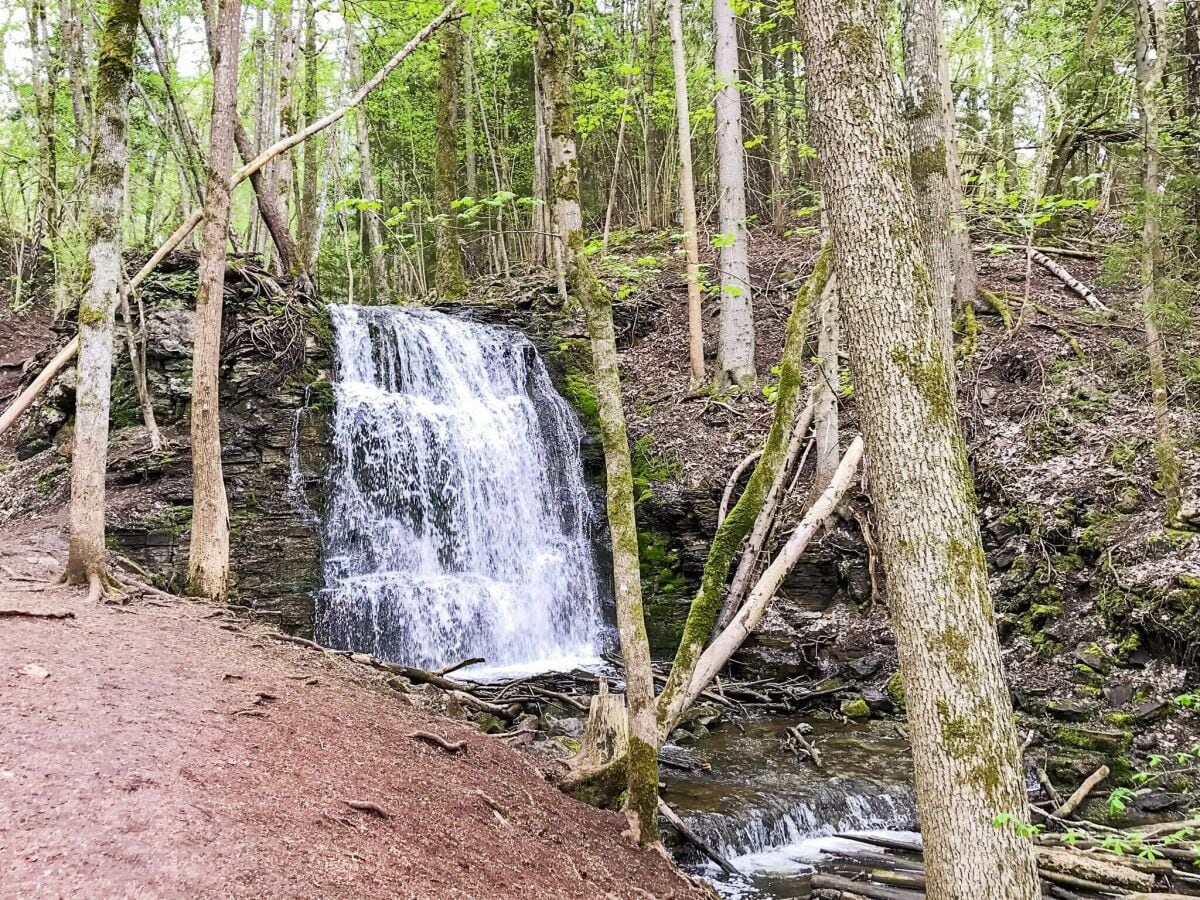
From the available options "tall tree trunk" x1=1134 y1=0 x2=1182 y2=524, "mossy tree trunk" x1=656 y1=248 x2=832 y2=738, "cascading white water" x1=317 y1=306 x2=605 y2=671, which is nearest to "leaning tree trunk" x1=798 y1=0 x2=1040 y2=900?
"mossy tree trunk" x1=656 y1=248 x2=832 y2=738

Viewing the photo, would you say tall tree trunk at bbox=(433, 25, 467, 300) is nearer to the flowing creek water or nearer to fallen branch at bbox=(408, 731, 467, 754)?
the flowing creek water

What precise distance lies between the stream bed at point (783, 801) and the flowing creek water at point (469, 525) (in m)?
0.04

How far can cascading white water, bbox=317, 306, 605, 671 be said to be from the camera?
10.6 meters

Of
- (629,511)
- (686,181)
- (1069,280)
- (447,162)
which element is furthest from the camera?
(447,162)

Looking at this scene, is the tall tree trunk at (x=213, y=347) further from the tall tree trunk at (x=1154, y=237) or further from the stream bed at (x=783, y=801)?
the tall tree trunk at (x=1154, y=237)

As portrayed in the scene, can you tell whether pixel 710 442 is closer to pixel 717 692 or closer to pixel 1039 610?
pixel 717 692

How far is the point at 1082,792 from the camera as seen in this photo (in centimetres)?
611

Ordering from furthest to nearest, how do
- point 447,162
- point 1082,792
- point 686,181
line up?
point 447,162 → point 686,181 → point 1082,792

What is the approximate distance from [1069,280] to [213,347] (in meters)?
12.4

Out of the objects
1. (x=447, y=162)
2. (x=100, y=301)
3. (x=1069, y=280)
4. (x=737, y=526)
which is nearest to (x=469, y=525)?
(x=100, y=301)

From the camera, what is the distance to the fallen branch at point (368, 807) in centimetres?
363

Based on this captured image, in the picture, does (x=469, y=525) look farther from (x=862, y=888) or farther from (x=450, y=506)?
(x=862, y=888)

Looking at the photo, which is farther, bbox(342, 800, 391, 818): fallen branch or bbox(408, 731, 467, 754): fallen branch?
bbox(408, 731, 467, 754): fallen branch

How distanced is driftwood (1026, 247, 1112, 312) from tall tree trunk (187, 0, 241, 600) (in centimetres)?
1021
